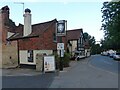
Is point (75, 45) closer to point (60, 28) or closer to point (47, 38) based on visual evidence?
point (47, 38)

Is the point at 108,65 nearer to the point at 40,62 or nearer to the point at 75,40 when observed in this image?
the point at 40,62

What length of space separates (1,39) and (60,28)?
9.97 meters

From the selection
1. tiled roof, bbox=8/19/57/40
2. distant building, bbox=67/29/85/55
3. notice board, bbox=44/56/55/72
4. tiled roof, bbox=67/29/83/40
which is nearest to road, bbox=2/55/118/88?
notice board, bbox=44/56/55/72

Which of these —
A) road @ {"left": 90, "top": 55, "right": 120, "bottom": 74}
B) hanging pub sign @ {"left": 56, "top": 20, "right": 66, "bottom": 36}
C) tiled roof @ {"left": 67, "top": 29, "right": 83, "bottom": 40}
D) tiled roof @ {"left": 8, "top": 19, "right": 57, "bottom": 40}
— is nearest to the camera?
hanging pub sign @ {"left": 56, "top": 20, "right": 66, "bottom": 36}

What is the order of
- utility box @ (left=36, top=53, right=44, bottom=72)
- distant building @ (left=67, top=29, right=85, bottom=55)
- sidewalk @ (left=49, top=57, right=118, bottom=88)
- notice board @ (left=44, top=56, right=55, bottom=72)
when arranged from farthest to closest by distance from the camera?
distant building @ (left=67, top=29, right=85, bottom=55) → utility box @ (left=36, top=53, right=44, bottom=72) → notice board @ (left=44, top=56, right=55, bottom=72) → sidewalk @ (left=49, top=57, right=118, bottom=88)

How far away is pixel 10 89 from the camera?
15.6 metres

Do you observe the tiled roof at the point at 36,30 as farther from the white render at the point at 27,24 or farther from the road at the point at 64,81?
the road at the point at 64,81

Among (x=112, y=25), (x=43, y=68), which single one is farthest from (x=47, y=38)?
(x=112, y=25)

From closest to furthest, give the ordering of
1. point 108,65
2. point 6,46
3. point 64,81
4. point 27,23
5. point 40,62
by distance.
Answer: point 64,81 → point 40,62 → point 6,46 → point 27,23 → point 108,65

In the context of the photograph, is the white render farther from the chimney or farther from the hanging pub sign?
the hanging pub sign

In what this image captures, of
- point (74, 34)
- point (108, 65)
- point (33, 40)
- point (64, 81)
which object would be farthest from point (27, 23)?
point (74, 34)

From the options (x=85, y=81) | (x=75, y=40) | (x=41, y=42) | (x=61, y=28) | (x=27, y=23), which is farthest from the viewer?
(x=75, y=40)

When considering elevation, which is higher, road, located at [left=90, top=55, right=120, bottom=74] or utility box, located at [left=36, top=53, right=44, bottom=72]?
utility box, located at [left=36, top=53, right=44, bottom=72]

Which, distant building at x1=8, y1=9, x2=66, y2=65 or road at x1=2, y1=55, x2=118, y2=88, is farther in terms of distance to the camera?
distant building at x1=8, y1=9, x2=66, y2=65
